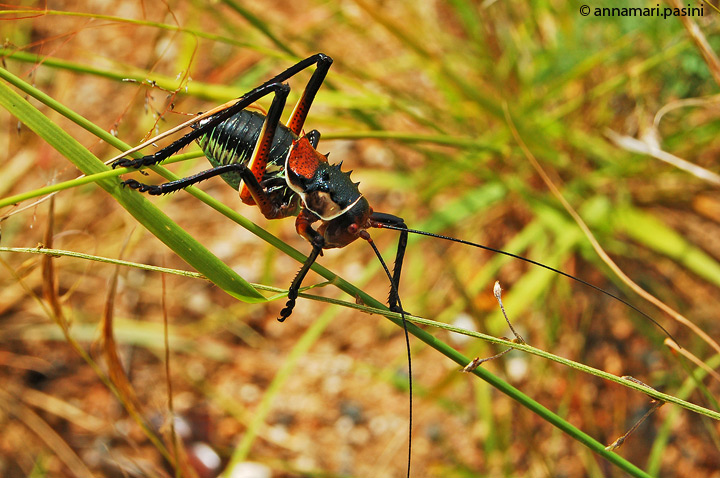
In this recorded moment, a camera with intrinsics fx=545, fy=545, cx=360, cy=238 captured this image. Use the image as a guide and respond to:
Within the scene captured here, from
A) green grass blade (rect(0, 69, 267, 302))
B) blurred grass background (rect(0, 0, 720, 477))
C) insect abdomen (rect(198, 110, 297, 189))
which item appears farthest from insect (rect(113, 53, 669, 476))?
blurred grass background (rect(0, 0, 720, 477))

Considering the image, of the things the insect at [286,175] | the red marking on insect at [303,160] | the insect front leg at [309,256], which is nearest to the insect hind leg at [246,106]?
the insect at [286,175]

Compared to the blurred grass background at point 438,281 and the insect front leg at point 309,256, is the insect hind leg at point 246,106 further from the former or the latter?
the blurred grass background at point 438,281

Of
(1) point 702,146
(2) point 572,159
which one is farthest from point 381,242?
(1) point 702,146

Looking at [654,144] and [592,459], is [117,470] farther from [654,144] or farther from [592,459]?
[654,144]

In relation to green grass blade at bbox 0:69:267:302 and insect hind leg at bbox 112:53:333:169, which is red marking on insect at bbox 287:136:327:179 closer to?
insect hind leg at bbox 112:53:333:169

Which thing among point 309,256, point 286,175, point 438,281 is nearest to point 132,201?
point 309,256

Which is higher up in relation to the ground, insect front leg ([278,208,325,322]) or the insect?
the insect

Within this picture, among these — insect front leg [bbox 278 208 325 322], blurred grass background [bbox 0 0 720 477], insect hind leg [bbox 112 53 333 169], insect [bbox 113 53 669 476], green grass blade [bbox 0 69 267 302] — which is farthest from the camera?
blurred grass background [bbox 0 0 720 477]

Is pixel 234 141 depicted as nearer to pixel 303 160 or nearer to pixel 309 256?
pixel 303 160
